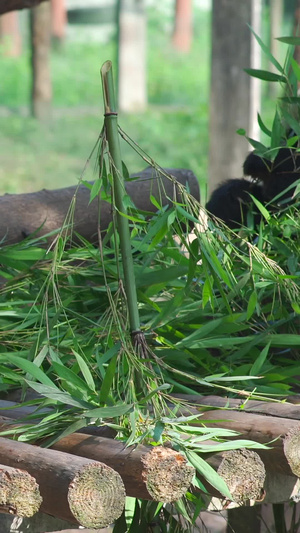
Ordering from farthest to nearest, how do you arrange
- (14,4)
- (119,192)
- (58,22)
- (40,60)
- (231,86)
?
(58,22) → (40,60) → (231,86) → (14,4) → (119,192)

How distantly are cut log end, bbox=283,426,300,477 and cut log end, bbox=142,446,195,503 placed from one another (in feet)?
0.59

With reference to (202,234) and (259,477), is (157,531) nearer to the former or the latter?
(259,477)

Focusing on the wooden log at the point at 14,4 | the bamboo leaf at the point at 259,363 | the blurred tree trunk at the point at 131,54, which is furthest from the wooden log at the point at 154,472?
the blurred tree trunk at the point at 131,54

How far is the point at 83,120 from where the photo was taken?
44.4 feet

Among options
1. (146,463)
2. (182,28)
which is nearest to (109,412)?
(146,463)

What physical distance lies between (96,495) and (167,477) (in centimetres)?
11

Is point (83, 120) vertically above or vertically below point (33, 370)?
below

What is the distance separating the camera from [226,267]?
5.92 ft

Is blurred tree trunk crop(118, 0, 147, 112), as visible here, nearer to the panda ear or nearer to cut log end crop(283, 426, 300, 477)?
the panda ear

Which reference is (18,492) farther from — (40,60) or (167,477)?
(40,60)

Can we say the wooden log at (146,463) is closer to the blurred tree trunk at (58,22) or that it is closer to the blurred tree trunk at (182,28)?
the blurred tree trunk at (58,22)

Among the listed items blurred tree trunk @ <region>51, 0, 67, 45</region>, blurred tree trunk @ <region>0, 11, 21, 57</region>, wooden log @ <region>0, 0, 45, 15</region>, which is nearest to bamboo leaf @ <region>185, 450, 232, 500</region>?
wooden log @ <region>0, 0, 45, 15</region>

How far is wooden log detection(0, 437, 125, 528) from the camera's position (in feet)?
4.15

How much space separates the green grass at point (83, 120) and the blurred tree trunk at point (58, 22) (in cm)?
38
